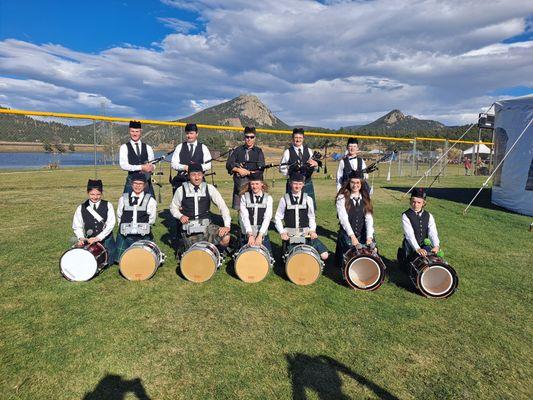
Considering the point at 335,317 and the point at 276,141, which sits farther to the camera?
the point at 276,141

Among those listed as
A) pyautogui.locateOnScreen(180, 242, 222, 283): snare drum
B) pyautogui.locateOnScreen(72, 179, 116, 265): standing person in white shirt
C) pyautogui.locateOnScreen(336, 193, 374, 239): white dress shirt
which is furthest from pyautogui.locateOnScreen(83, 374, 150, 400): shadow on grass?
pyautogui.locateOnScreen(336, 193, 374, 239): white dress shirt

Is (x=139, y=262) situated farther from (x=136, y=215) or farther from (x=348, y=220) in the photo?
(x=348, y=220)

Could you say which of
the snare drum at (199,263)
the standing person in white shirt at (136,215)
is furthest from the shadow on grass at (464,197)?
the standing person in white shirt at (136,215)

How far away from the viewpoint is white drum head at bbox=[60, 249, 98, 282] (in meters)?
4.84

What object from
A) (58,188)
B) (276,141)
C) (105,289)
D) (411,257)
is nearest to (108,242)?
(105,289)

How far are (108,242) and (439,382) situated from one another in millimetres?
4814

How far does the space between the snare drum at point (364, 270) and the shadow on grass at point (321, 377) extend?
1.69 metres

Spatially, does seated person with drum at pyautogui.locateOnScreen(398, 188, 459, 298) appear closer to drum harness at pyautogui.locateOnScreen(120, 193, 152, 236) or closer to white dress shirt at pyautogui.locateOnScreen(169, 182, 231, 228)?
white dress shirt at pyautogui.locateOnScreen(169, 182, 231, 228)

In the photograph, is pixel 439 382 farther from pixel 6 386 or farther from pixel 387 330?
pixel 6 386

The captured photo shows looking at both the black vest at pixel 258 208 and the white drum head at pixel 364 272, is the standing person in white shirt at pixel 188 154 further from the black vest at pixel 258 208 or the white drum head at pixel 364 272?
the white drum head at pixel 364 272

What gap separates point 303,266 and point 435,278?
5.62 ft

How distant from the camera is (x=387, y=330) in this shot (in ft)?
12.4

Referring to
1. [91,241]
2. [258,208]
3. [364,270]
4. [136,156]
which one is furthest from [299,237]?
[136,156]

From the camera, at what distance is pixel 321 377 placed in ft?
9.88
